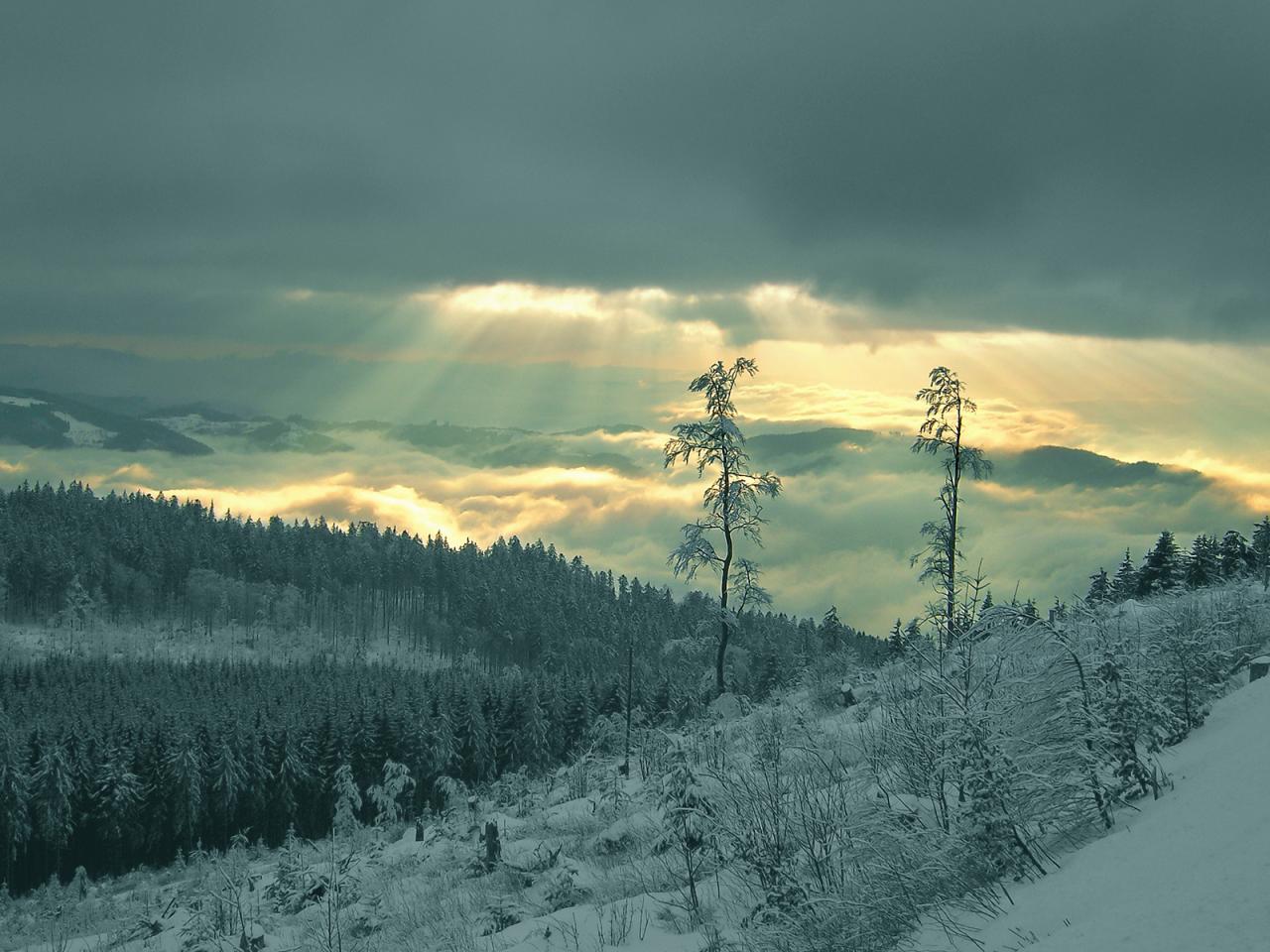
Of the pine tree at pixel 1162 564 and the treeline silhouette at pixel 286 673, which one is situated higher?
the pine tree at pixel 1162 564

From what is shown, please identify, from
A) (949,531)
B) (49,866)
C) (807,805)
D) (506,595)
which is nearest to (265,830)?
(49,866)

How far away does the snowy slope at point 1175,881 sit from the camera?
4.25 metres

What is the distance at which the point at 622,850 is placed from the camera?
12.4m

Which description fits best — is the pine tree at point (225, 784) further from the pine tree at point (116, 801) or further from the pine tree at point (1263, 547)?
the pine tree at point (1263, 547)

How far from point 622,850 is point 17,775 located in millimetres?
67503

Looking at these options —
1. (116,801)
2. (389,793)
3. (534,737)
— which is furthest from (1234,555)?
(116,801)

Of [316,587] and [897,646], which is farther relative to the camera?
[316,587]

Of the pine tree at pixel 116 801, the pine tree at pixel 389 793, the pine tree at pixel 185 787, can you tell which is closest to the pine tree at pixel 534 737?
the pine tree at pixel 389 793

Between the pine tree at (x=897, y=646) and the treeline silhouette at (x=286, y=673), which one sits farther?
the treeline silhouette at (x=286, y=673)

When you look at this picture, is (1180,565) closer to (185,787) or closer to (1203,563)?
(1203,563)

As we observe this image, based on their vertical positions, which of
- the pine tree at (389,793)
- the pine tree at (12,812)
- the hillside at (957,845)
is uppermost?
the hillside at (957,845)

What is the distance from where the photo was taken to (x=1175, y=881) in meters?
4.79

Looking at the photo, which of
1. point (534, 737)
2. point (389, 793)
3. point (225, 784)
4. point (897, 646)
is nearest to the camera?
point (897, 646)

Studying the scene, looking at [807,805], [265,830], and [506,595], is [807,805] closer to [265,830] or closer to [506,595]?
[265,830]
